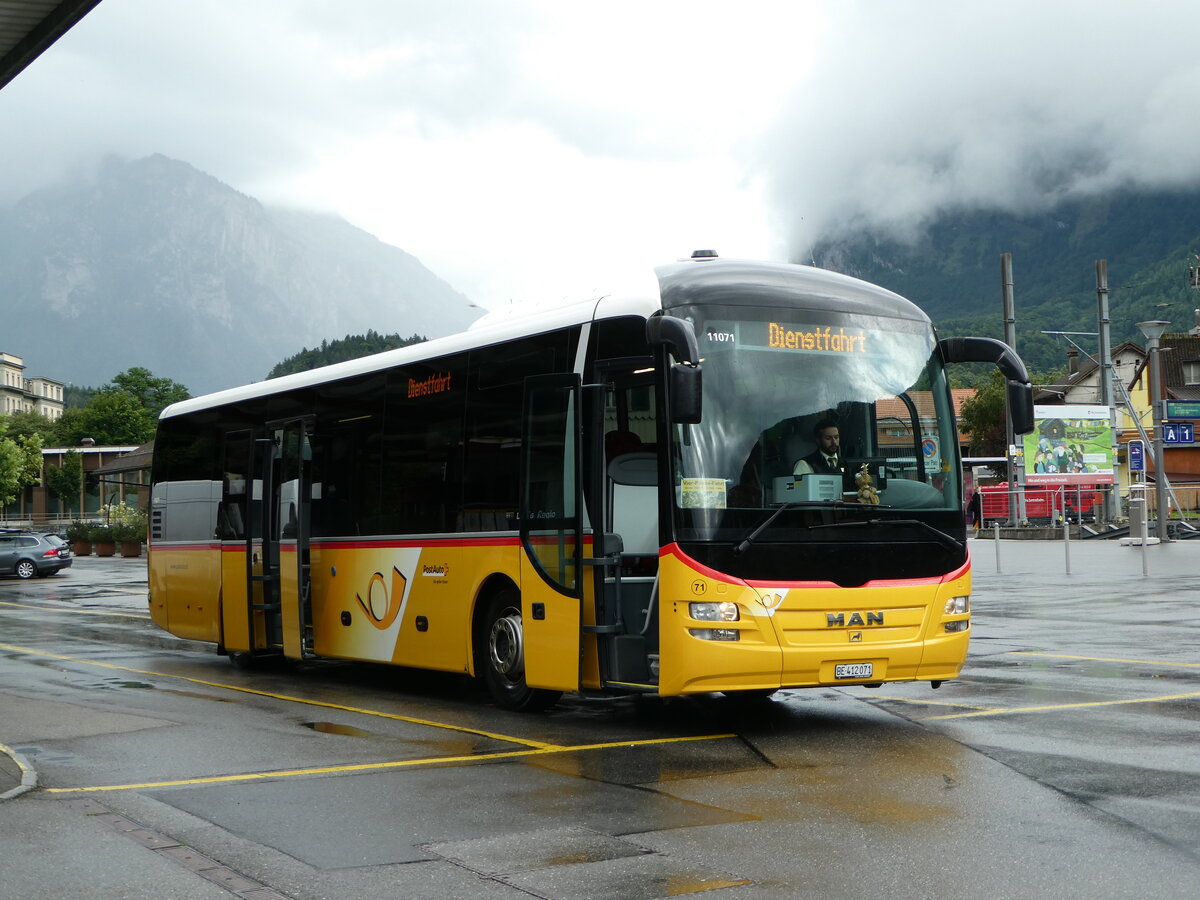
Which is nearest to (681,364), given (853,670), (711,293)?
(711,293)

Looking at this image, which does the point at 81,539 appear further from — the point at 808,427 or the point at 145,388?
the point at 145,388

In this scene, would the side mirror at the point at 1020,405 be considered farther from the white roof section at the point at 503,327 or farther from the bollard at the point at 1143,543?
the bollard at the point at 1143,543

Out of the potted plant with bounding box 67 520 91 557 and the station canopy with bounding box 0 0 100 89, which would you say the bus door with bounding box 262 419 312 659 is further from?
the potted plant with bounding box 67 520 91 557

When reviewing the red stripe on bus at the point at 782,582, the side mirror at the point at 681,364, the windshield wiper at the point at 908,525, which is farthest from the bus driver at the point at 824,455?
the side mirror at the point at 681,364

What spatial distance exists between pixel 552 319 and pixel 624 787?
14.1ft

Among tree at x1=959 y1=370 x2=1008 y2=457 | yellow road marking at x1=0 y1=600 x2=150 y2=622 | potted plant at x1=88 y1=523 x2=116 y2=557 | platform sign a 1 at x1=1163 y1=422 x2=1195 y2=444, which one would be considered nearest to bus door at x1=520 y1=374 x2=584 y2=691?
yellow road marking at x1=0 y1=600 x2=150 y2=622

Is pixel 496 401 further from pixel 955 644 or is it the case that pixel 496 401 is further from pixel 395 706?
pixel 955 644

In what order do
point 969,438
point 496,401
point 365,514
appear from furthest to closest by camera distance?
point 969,438
point 365,514
point 496,401

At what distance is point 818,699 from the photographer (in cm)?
1216

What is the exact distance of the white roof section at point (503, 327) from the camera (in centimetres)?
1030

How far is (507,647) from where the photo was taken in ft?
37.4

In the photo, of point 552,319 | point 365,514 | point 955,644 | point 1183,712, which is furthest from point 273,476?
point 1183,712

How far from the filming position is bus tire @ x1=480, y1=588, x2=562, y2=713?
1122 centimetres

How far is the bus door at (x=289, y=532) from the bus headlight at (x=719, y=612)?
242 inches
